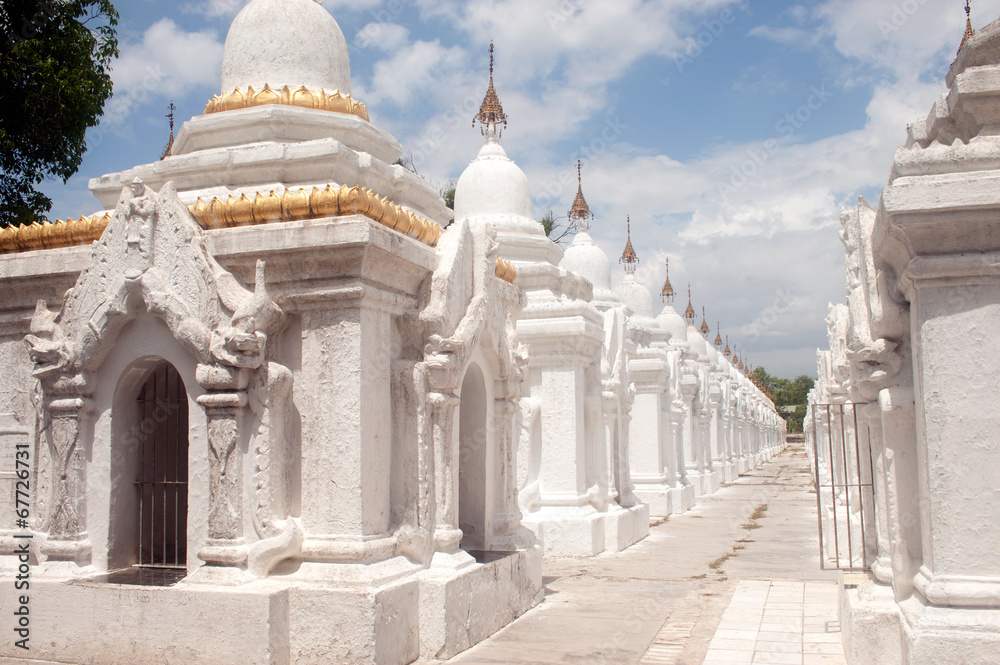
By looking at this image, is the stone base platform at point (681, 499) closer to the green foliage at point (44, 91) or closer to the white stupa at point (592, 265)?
the white stupa at point (592, 265)

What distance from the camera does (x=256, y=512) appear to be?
598 cm

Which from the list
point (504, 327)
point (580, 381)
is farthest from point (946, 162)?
point (580, 381)

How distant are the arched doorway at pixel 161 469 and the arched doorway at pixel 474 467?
2.44 meters

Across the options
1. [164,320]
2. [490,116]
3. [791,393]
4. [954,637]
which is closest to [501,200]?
[490,116]

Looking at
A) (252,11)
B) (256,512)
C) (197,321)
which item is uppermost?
(252,11)

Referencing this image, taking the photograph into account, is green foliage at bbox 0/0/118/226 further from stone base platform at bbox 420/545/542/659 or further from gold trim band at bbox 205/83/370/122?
stone base platform at bbox 420/545/542/659

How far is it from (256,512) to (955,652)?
4.23 m

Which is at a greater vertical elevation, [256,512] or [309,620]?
[256,512]

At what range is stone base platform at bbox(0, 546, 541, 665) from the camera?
5.55 m

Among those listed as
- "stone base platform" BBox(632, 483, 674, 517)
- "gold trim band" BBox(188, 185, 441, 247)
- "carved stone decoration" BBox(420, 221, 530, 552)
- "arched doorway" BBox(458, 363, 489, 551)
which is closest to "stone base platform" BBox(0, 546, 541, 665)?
"carved stone decoration" BBox(420, 221, 530, 552)

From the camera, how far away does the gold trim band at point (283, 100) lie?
24.8 feet

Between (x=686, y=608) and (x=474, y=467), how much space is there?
2.55 m

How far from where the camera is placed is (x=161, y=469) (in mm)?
7520

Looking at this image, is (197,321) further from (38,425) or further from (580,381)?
(580,381)
